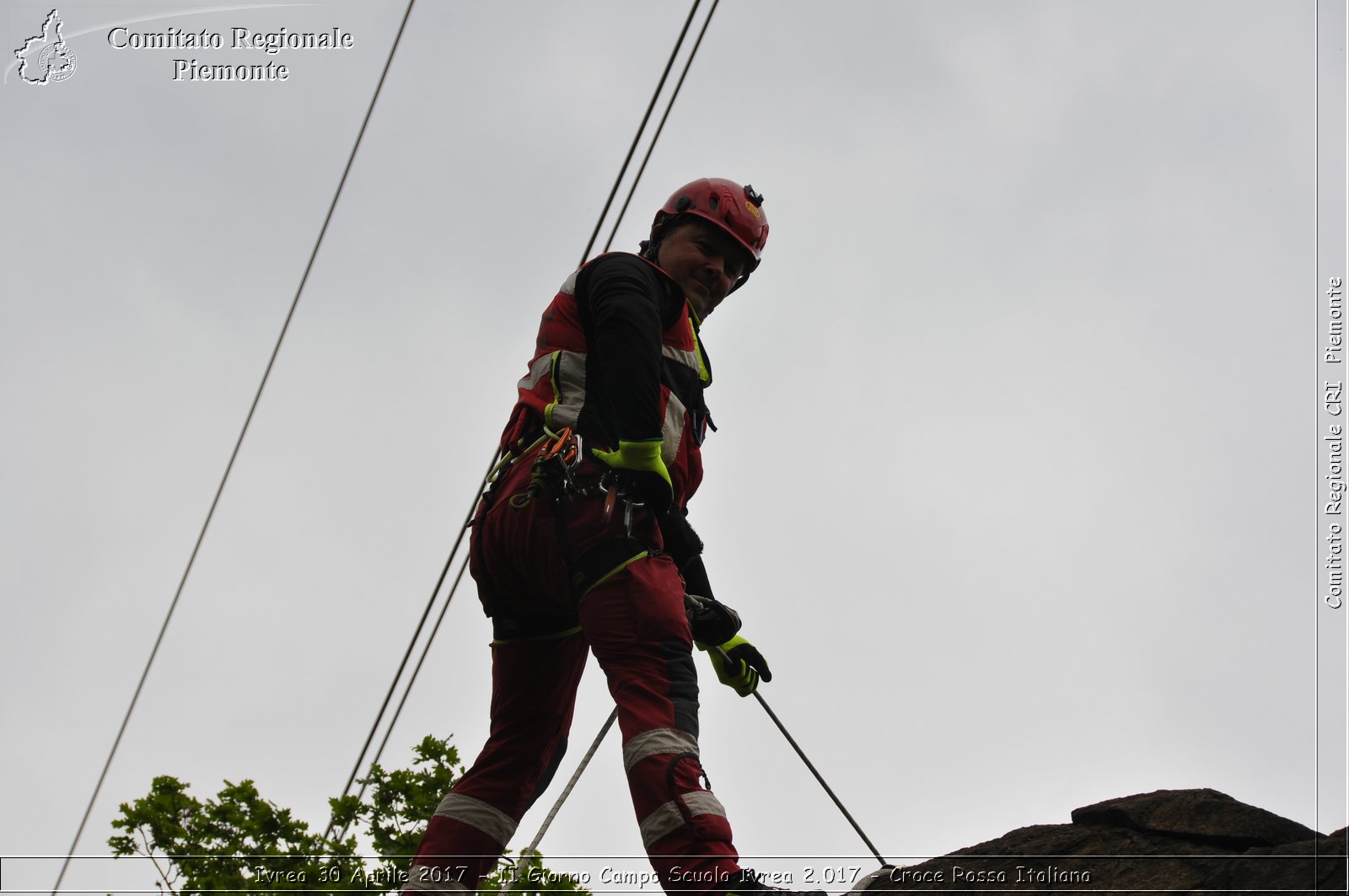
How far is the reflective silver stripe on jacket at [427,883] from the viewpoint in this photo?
13.1 feet

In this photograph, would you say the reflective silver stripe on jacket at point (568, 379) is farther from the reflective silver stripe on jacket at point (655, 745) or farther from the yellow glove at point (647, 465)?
the reflective silver stripe on jacket at point (655, 745)

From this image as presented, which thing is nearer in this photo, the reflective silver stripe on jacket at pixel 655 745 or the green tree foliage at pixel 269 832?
the reflective silver stripe on jacket at pixel 655 745

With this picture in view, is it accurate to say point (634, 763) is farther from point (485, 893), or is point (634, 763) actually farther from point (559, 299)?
point (485, 893)

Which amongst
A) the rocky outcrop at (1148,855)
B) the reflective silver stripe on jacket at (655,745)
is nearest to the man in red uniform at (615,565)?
the reflective silver stripe on jacket at (655,745)

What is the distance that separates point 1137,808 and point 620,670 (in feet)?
5.67

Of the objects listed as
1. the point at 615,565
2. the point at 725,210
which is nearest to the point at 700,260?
the point at 725,210

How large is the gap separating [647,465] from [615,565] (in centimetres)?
31

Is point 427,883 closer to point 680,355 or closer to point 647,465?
point 647,465

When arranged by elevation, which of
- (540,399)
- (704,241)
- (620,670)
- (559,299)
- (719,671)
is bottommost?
(620,670)

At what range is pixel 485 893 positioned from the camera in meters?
5.54

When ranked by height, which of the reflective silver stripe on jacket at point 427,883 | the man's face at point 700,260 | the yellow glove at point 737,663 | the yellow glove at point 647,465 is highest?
the man's face at point 700,260

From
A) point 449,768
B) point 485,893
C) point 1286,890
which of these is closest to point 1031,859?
point 1286,890

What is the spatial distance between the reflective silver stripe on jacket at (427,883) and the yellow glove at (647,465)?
130 centimetres

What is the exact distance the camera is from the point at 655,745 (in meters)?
3.62
